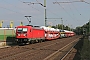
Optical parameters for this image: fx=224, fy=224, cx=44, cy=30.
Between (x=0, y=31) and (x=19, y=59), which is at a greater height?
(x=0, y=31)

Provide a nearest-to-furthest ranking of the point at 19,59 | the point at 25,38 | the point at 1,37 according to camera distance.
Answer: the point at 19,59 < the point at 25,38 < the point at 1,37

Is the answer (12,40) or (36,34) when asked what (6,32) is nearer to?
(12,40)

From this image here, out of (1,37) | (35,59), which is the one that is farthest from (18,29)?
(35,59)

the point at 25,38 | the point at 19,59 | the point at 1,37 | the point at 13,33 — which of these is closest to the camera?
the point at 19,59

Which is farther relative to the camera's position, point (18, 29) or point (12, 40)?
point (12, 40)

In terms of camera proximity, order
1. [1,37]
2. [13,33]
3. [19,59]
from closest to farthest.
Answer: [19,59] < [1,37] < [13,33]

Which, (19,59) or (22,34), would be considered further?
(22,34)

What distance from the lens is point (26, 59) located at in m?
18.5

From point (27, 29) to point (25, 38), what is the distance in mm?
1712

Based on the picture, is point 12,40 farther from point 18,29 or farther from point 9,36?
point 18,29

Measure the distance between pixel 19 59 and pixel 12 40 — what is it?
2416cm

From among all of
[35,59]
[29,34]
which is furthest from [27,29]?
[35,59]

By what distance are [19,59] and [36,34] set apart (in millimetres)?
24397

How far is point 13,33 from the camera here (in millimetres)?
44062
